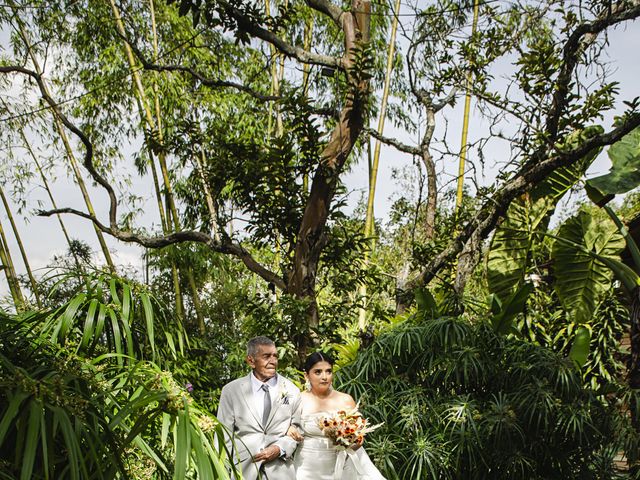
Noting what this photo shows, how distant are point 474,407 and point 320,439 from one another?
1546 millimetres

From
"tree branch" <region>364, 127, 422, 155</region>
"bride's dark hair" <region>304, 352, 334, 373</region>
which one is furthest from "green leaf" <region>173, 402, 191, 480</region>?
"tree branch" <region>364, 127, 422, 155</region>

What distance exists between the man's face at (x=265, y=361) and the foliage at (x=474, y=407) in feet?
5.26

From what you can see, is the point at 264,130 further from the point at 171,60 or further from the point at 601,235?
the point at 601,235

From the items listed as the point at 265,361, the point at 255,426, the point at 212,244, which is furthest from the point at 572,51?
the point at 255,426

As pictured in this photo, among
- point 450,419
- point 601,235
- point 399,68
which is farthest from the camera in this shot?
point 399,68

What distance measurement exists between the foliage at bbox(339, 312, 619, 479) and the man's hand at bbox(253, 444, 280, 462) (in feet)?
4.79

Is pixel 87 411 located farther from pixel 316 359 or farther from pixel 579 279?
pixel 579 279

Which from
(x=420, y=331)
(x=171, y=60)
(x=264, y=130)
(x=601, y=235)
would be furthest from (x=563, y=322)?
(x=171, y=60)

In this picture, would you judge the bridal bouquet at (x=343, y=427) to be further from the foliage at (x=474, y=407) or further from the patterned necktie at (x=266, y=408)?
the foliage at (x=474, y=407)

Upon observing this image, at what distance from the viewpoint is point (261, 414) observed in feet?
13.7

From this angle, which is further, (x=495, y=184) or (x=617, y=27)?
(x=495, y=184)

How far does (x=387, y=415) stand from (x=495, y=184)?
2383mm

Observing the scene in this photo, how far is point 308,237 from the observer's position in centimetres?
628

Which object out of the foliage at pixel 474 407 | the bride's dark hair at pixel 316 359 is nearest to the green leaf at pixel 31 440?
the bride's dark hair at pixel 316 359
